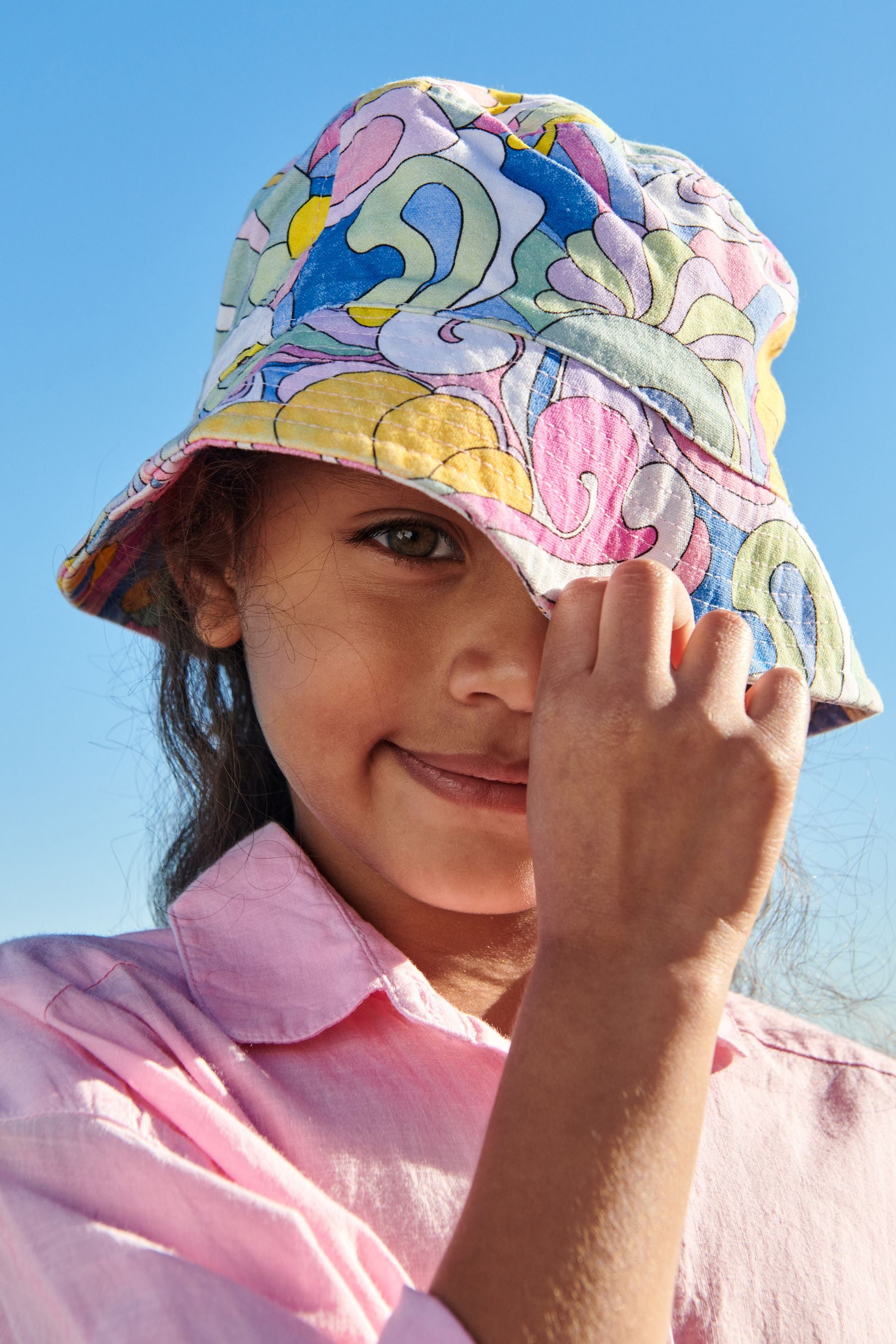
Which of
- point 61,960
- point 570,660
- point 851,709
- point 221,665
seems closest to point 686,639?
point 570,660

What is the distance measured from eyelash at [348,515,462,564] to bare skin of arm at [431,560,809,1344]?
0.32 m

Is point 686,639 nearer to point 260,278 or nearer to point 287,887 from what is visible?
point 287,887

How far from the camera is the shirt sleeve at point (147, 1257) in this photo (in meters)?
1.16

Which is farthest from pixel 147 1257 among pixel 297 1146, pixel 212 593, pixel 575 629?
A: pixel 212 593

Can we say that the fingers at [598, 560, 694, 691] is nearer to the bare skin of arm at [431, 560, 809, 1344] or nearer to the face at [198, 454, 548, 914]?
the bare skin of arm at [431, 560, 809, 1344]

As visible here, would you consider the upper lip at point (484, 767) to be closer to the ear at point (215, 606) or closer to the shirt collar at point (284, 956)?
the shirt collar at point (284, 956)

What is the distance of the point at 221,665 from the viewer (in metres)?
2.40

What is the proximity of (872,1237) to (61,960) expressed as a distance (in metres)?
1.33

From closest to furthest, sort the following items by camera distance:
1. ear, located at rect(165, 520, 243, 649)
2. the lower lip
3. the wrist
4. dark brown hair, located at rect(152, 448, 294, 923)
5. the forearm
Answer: the forearm, the wrist, the lower lip, ear, located at rect(165, 520, 243, 649), dark brown hair, located at rect(152, 448, 294, 923)

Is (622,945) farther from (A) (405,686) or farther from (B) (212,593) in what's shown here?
(B) (212,593)

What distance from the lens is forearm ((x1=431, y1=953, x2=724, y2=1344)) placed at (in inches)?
41.7

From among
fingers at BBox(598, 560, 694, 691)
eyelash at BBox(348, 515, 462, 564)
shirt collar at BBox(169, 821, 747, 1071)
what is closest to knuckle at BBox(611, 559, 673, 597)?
fingers at BBox(598, 560, 694, 691)

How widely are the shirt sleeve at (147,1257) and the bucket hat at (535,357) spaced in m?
0.81

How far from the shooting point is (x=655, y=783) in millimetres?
1277
